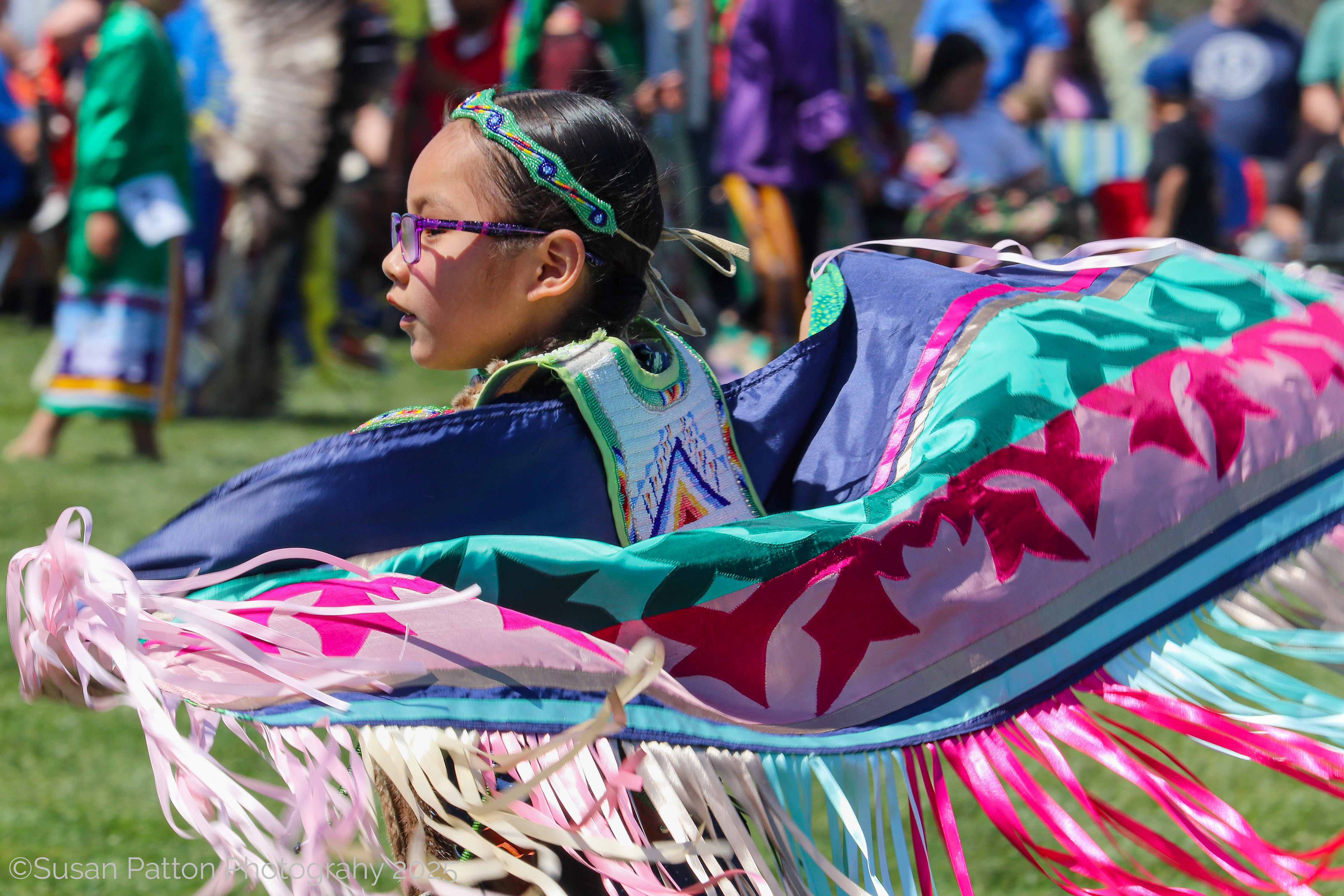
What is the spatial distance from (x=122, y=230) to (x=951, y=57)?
3259 millimetres

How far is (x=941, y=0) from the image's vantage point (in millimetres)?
6852

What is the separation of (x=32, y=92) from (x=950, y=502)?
715cm

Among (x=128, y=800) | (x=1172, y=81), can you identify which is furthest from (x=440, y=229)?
(x=1172, y=81)

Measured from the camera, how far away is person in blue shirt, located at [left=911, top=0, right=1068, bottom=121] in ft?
22.2

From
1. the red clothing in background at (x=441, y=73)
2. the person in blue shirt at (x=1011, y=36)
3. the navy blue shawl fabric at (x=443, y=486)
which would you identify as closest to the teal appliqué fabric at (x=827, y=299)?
the navy blue shawl fabric at (x=443, y=486)

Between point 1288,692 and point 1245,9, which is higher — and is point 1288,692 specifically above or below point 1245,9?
above

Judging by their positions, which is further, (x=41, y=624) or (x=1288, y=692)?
(x=1288, y=692)

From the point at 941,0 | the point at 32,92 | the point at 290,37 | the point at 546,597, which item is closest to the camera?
the point at 546,597

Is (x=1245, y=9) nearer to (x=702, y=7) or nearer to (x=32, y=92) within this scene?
(x=702, y=7)

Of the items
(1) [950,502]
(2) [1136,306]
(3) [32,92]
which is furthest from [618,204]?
(3) [32,92]

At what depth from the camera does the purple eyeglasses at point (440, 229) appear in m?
1.47

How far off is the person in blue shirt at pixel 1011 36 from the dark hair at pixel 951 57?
86 centimetres

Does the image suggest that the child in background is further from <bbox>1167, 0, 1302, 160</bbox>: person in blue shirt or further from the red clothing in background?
the red clothing in background

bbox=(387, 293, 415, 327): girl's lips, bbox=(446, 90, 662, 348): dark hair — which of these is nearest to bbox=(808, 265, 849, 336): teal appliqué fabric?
bbox=(446, 90, 662, 348): dark hair
